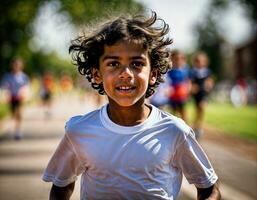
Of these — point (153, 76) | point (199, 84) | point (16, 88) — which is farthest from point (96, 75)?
point (16, 88)

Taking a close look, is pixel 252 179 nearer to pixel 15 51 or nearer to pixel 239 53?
pixel 15 51

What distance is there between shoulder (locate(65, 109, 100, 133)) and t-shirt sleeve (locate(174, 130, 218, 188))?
1.44ft

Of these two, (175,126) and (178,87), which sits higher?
(175,126)

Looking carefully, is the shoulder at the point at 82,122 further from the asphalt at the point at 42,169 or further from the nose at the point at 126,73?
the asphalt at the point at 42,169

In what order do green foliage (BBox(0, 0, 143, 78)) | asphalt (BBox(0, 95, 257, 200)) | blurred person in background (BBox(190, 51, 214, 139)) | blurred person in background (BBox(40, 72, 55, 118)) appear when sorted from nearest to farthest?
asphalt (BBox(0, 95, 257, 200)) < green foliage (BBox(0, 0, 143, 78)) < blurred person in background (BBox(190, 51, 214, 139)) < blurred person in background (BBox(40, 72, 55, 118))

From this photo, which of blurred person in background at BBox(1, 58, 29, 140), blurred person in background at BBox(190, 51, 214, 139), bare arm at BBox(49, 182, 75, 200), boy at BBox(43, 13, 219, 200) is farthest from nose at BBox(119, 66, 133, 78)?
blurred person in background at BBox(1, 58, 29, 140)

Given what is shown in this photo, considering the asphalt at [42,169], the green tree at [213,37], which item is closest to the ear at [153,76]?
the asphalt at [42,169]

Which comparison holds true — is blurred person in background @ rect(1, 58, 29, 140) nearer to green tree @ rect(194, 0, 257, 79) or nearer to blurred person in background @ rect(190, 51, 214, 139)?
blurred person in background @ rect(190, 51, 214, 139)

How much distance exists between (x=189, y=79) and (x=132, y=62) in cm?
1042

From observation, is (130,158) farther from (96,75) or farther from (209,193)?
(96,75)

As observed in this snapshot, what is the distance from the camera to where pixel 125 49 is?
2652mm

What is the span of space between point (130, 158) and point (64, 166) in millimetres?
384

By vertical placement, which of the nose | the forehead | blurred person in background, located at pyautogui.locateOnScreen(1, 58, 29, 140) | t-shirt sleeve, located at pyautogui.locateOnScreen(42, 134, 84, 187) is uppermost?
the forehead

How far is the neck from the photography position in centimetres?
271
